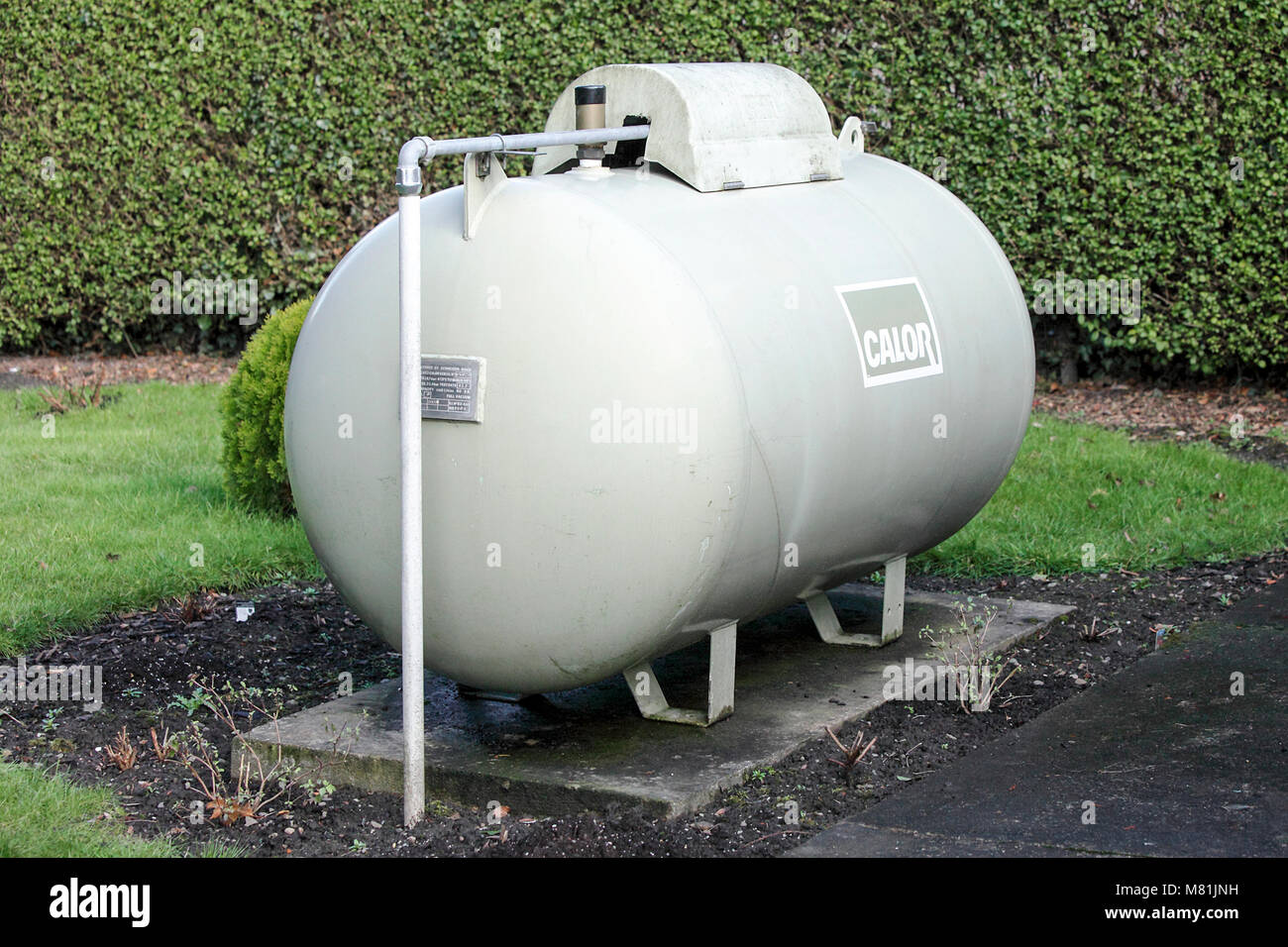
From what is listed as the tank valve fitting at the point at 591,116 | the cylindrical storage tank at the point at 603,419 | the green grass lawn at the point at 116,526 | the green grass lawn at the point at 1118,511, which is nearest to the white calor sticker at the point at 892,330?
the cylindrical storage tank at the point at 603,419

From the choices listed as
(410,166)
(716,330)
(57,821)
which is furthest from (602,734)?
(410,166)

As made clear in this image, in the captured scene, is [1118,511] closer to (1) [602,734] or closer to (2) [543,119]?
(1) [602,734]

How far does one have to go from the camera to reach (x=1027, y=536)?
22.5ft

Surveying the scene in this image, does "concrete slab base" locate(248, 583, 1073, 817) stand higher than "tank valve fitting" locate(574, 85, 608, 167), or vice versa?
"tank valve fitting" locate(574, 85, 608, 167)

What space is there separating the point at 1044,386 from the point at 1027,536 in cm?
354

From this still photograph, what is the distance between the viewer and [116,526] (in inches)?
270

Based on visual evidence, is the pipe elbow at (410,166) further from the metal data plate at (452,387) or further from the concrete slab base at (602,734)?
the concrete slab base at (602,734)

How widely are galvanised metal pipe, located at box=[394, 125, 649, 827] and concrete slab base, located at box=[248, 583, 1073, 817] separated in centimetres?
23

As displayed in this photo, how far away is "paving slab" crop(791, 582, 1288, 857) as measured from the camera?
3730 mm

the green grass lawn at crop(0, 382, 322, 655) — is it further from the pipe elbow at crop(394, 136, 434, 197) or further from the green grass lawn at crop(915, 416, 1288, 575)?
the green grass lawn at crop(915, 416, 1288, 575)

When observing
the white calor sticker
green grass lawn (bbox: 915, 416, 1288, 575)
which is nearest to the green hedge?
green grass lawn (bbox: 915, 416, 1288, 575)

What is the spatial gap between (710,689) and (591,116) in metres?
1.69

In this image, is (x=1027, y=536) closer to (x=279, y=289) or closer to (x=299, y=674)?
(x=299, y=674)

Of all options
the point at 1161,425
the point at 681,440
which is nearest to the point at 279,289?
the point at 1161,425
